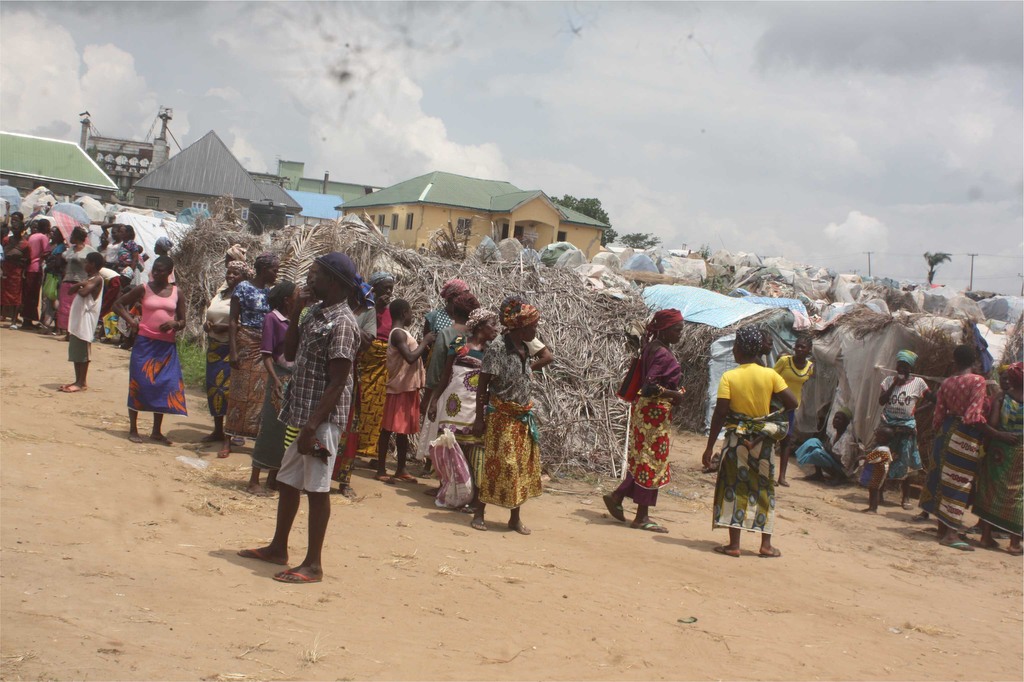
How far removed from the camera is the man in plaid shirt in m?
4.50

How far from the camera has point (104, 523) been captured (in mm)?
5141

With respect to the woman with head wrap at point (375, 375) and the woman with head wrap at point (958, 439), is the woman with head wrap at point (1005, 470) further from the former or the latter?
the woman with head wrap at point (375, 375)

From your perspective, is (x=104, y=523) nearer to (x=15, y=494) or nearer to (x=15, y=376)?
(x=15, y=494)

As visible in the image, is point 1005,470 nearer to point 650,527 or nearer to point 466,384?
point 650,527

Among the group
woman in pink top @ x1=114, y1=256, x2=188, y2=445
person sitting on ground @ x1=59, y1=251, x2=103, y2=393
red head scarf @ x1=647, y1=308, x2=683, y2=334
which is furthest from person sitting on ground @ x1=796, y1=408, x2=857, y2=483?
person sitting on ground @ x1=59, y1=251, x2=103, y2=393

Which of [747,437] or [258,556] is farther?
[747,437]

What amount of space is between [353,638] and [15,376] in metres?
7.73

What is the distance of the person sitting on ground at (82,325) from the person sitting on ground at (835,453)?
893 cm

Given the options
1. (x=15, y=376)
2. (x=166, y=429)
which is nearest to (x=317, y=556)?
(x=166, y=429)

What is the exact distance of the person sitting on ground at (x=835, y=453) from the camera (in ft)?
36.7

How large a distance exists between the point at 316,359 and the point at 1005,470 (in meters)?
6.78

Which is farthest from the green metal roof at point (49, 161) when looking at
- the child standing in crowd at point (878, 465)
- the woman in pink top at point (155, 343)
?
the child standing in crowd at point (878, 465)

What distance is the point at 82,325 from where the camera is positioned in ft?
30.6

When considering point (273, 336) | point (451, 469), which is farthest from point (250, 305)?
point (451, 469)
